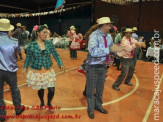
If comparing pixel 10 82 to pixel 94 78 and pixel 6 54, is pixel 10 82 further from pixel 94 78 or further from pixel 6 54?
pixel 94 78

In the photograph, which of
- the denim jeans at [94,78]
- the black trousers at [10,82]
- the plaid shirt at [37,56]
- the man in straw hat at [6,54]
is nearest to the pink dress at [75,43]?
the denim jeans at [94,78]

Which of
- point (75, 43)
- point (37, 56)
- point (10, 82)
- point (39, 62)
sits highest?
point (75, 43)

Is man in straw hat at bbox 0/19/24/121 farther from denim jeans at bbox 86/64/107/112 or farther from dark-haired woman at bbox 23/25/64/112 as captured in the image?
denim jeans at bbox 86/64/107/112

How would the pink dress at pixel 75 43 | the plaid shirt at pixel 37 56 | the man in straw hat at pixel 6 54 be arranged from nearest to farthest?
the man in straw hat at pixel 6 54, the plaid shirt at pixel 37 56, the pink dress at pixel 75 43

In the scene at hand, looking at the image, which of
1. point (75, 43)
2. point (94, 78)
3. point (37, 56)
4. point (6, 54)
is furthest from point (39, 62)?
point (75, 43)

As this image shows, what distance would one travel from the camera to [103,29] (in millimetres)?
3395

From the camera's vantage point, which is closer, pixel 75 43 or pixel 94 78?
pixel 94 78

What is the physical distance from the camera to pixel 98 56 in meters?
3.18

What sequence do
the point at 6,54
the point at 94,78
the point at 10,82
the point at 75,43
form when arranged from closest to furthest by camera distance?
the point at 6,54 → the point at 10,82 → the point at 94,78 → the point at 75,43

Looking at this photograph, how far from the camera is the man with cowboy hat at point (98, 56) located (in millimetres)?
3211

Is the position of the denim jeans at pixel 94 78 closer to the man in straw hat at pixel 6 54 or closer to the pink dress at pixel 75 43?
the man in straw hat at pixel 6 54

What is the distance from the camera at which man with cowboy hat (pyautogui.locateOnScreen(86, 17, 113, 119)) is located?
3211mm

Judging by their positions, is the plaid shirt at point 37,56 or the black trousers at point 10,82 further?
the plaid shirt at point 37,56

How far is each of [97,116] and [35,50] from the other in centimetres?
196
